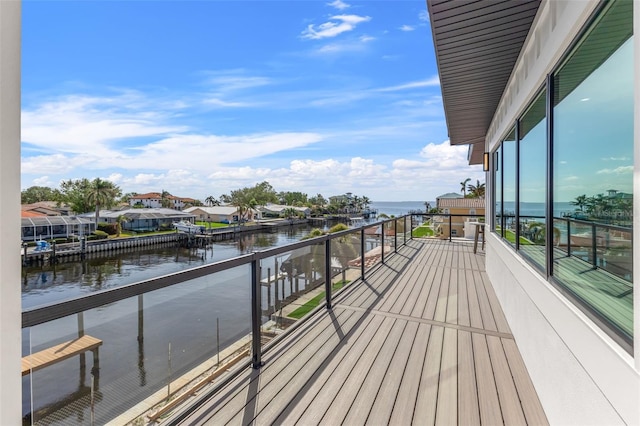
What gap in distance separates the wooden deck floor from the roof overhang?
266cm

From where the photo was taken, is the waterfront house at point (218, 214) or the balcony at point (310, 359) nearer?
the balcony at point (310, 359)

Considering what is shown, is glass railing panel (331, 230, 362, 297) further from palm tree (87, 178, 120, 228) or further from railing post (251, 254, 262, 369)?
palm tree (87, 178, 120, 228)

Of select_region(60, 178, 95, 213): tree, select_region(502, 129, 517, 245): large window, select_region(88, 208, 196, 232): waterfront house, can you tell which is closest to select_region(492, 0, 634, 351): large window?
select_region(502, 129, 517, 245): large window

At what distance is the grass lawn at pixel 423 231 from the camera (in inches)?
413

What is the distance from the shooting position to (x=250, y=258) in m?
2.43

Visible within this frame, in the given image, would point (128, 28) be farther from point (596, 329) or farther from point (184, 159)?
point (184, 159)

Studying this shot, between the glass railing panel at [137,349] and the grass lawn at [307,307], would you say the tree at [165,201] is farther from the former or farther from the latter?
the glass railing panel at [137,349]

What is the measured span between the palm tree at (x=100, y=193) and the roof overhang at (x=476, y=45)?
47.8 meters

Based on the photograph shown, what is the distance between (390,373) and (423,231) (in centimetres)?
914

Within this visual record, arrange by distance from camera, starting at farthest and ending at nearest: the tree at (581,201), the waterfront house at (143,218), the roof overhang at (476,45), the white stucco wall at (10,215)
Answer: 1. the waterfront house at (143,218)
2. the roof overhang at (476,45)
3. the tree at (581,201)
4. the white stucco wall at (10,215)

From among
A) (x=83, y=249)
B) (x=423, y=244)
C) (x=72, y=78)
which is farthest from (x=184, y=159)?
(x=423, y=244)

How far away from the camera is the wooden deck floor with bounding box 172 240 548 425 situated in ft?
6.33

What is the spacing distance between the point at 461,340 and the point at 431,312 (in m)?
0.75

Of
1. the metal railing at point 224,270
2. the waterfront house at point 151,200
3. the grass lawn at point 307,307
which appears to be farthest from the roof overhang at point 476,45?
the waterfront house at point 151,200
